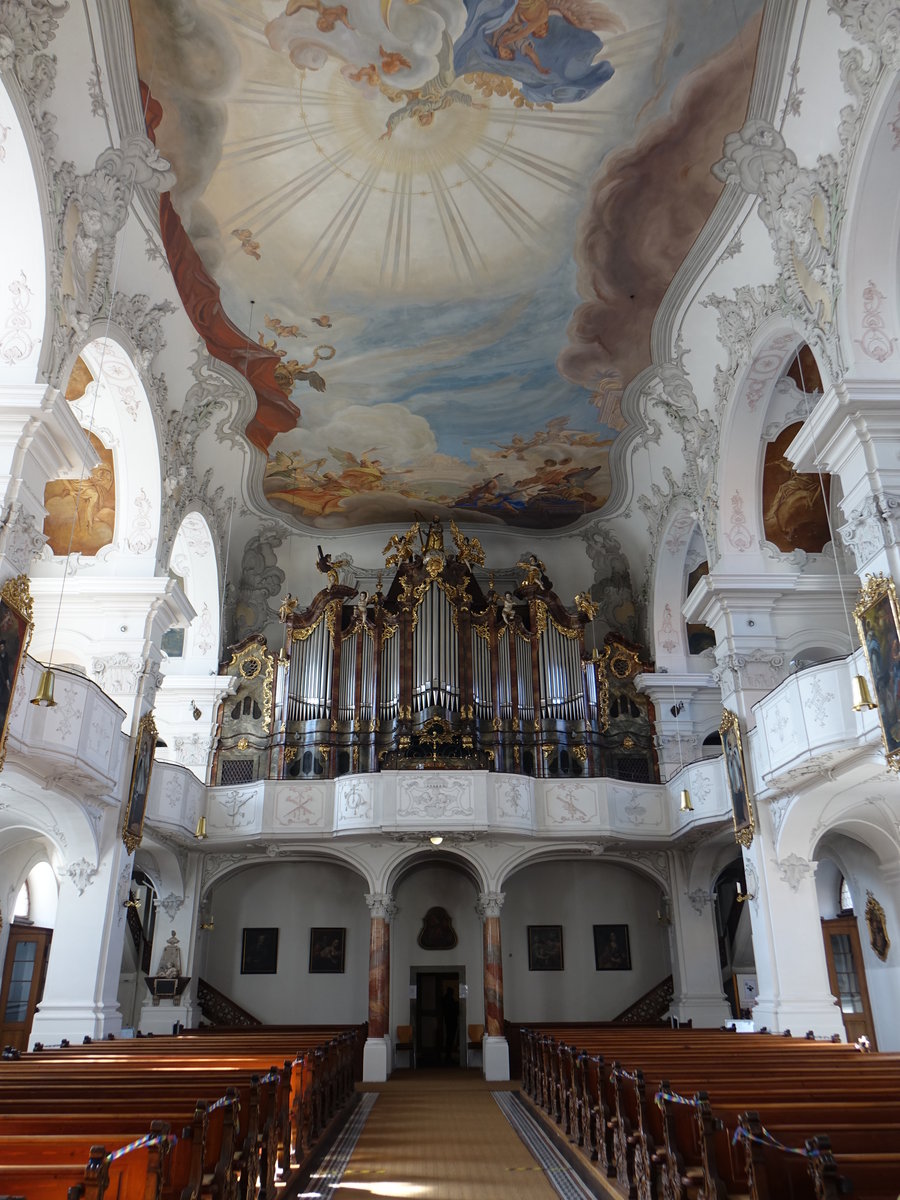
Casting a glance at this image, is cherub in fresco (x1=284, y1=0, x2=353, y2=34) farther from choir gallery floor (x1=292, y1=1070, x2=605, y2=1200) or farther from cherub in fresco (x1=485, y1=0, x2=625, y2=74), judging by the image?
choir gallery floor (x1=292, y1=1070, x2=605, y2=1200)

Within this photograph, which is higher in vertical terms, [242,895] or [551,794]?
[551,794]

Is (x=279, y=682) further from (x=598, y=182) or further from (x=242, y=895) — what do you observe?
(x=598, y=182)

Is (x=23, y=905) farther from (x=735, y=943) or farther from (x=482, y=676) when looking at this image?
(x=735, y=943)

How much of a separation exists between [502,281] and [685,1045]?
11.5 metres

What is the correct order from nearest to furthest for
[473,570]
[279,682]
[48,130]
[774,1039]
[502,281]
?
[48,130]
[774,1039]
[502,281]
[279,682]
[473,570]

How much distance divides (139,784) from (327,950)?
812 centimetres

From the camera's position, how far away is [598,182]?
13555 mm

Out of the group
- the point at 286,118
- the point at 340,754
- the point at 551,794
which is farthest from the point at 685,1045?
the point at 286,118

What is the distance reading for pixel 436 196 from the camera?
13969 mm

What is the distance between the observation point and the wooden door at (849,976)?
16.8 meters

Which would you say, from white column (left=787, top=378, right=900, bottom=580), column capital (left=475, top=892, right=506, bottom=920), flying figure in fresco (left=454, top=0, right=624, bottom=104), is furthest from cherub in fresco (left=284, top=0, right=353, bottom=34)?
column capital (left=475, top=892, right=506, bottom=920)

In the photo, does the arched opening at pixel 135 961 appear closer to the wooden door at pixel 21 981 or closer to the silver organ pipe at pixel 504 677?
the wooden door at pixel 21 981

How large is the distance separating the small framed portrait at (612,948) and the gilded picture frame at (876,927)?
6.10 metres

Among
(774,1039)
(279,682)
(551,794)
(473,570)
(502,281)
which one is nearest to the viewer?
(774,1039)
